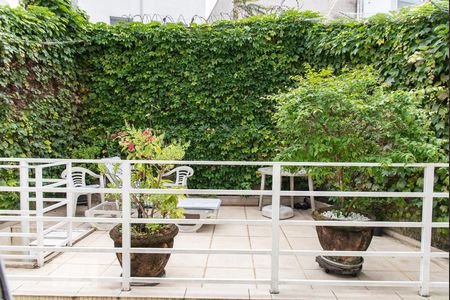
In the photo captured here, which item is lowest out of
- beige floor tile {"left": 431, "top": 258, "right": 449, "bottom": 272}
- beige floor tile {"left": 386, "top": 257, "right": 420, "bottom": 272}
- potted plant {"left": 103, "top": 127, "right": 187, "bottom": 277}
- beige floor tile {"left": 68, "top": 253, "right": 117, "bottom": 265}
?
beige floor tile {"left": 431, "top": 258, "right": 449, "bottom": 272}

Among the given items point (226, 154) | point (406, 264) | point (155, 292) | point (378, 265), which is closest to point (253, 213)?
point (226, 154)

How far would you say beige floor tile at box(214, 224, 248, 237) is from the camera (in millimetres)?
3803

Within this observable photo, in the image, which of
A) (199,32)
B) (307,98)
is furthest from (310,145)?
(199,32)

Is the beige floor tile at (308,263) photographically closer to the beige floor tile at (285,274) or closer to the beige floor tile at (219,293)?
the beige floor tile at (285,274)

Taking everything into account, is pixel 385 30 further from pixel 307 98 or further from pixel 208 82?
pixel 208 82

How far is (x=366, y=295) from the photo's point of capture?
7.55ft

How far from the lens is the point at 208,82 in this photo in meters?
5.16

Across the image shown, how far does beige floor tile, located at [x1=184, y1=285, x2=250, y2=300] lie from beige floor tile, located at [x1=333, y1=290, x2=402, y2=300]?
71 centimetres

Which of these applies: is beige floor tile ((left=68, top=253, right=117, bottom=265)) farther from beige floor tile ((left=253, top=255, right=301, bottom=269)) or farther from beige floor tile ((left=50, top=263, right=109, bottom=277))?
beige floor tile ((left=253, top=255, right=301, bottom=269))

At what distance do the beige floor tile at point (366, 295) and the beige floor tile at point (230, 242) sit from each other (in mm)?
1224

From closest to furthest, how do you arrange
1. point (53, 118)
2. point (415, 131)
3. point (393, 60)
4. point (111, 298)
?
point (111, 298), point (415, 131), point (393, 60), point (53, 118)

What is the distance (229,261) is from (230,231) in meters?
0.93

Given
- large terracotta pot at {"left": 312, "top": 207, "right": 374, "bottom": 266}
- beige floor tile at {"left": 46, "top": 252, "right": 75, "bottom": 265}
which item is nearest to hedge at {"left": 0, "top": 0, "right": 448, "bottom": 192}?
beige floor tile at {"left": 46, "top": 252, "right": 75, "bottom": 265}

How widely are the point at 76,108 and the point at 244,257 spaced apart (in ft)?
12.6
